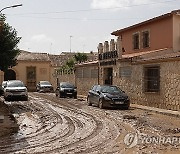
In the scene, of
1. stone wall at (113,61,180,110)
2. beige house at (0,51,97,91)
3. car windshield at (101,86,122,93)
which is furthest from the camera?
beige house at (0,51,97,91)

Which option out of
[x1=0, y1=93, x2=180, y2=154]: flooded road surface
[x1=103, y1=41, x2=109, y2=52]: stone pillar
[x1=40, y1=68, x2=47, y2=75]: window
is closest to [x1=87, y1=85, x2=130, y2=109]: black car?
[x1=0, y1=93, x2=180, y2=154]: flooded road surface

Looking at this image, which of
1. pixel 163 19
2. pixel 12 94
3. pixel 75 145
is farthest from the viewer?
pixel 12 94

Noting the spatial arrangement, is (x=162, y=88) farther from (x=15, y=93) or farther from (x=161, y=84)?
(x=15, y=93)

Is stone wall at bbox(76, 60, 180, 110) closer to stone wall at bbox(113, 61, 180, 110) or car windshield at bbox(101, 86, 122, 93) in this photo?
stone wall at bbox(113, 61, 180, 110)

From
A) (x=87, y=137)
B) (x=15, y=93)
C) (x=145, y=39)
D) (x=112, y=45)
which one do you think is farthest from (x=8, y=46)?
(x=87, y=137)

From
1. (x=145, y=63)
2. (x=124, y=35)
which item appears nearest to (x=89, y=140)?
(x=145, y=63)

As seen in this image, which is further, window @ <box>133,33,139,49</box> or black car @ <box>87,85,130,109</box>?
window @ <box>133,33,139,49</box>

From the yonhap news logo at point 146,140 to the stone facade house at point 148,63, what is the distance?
8.96 meters

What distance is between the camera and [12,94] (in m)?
29.0

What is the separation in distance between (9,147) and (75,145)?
178 cm

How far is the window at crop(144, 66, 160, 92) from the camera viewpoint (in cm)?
2195

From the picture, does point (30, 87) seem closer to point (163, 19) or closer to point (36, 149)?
point (163, 19)

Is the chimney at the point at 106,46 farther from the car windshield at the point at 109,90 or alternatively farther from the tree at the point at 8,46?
the car windshield at the point at 109,90

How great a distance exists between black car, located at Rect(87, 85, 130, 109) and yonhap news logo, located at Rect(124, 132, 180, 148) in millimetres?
9931
